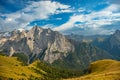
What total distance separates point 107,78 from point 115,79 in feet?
10.1

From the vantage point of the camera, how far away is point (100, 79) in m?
A: 102

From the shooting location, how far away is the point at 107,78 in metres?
102

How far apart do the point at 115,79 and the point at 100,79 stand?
19.0 ft

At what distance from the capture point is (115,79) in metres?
101

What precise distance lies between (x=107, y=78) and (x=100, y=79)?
9.09 feet
